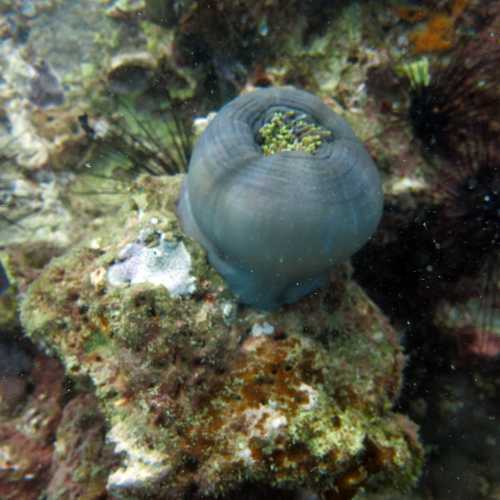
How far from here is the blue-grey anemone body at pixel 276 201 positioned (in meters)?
2.97

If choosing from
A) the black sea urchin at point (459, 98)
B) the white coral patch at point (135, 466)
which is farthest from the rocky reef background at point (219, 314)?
the black sea urchin at point (459, 98)

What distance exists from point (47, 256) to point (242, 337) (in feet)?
10.4

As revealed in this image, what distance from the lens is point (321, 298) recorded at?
3.55 meters

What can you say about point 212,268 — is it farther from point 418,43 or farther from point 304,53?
point 418,43

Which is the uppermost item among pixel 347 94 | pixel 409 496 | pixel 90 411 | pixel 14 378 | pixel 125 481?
pixel 347 94

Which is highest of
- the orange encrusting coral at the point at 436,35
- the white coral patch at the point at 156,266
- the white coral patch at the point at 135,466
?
the orange encrusting coral at the point at 436,35

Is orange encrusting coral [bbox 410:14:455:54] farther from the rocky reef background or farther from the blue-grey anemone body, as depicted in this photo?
the blue-grey anemone body

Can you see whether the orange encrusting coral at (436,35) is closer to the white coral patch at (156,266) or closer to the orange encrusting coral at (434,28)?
the orange encrusting coral at (434,28)

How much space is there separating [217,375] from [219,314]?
467 millimetres

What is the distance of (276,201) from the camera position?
2951 millimetres

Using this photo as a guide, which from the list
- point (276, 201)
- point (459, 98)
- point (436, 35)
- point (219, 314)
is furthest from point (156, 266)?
point (436, 35)

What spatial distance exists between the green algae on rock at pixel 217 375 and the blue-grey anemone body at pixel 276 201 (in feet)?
0.67

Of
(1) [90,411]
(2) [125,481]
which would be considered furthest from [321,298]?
(1) [90,411]

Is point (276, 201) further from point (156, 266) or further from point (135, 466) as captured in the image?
point (135, 466)
